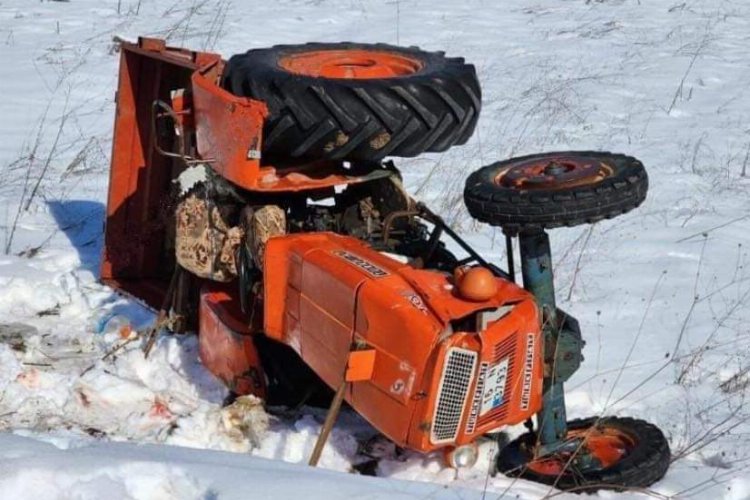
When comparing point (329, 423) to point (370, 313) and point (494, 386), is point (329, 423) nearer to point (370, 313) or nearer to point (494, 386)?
point (370, 313)

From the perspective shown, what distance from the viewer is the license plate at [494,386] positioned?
368cm

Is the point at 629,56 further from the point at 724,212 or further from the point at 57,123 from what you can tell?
the point at 57,123

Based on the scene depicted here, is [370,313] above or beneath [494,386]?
above

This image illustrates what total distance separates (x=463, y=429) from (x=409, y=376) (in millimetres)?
228

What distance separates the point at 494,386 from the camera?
3.71m

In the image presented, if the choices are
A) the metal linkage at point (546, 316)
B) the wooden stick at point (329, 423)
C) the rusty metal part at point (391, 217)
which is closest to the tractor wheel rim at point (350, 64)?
the rusty metal part at point (391, 217)

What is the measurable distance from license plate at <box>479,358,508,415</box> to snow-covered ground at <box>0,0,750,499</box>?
0.84 feet

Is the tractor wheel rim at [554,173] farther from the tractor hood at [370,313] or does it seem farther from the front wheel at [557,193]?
the tractor hood at [370,313]

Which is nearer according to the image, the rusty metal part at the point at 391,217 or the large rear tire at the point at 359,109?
the large rear tire at the point at 359,109

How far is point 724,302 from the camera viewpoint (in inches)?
224

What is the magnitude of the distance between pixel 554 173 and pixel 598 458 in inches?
38.3

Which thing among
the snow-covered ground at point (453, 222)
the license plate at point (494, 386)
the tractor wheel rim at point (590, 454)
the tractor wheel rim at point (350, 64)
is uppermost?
the tractor wheel rim at point (350, 64)

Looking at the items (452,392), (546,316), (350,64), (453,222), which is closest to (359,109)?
(350,64)

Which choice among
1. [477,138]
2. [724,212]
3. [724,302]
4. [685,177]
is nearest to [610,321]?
[724,302]
